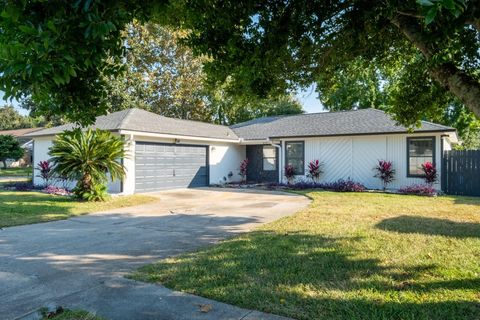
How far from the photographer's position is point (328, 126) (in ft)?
60.8

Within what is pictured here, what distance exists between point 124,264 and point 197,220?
3.77 m

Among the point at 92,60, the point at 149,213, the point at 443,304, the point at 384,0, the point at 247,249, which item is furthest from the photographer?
the point at 149,213


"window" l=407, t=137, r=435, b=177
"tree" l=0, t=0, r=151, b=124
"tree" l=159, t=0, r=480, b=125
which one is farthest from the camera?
"window" l=407, t=137, r=435, b=177

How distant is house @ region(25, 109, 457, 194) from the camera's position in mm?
15344

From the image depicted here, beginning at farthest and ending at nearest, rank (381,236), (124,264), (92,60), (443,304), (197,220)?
(197,220) → (381,236) → (124,264) → (443,304) → (92,60)

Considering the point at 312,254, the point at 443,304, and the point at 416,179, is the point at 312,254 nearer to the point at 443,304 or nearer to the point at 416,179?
the point at 443,304

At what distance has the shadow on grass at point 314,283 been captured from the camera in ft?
11.7

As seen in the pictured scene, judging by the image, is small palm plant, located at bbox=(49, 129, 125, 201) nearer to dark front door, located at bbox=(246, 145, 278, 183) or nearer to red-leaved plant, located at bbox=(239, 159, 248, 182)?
red-leaved plant, located at bbox=(239, 159, 248, 182)

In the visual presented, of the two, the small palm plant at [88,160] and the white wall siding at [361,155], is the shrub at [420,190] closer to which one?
the white wall siding at [361,155]

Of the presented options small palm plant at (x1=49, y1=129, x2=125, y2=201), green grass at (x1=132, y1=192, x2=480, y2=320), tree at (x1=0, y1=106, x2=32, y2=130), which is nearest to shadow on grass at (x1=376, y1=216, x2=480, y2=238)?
green grass at (x1=132, y1=192, x2=480, y2=320)

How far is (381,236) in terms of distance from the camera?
6.70 metres

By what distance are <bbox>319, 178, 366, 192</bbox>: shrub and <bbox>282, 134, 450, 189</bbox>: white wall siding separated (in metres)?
0.70

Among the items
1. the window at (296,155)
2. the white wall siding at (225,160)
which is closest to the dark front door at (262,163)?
the white wall siding at (225,160)

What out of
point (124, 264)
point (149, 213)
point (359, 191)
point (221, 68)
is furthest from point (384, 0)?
point (359, 191)
